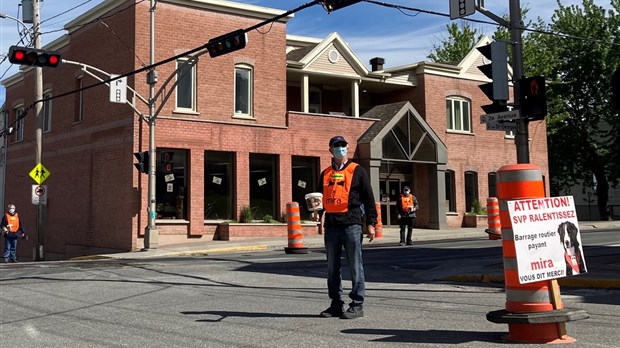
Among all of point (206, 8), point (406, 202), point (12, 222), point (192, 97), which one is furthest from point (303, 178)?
point (12, 222)

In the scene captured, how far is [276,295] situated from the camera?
9.22 meters

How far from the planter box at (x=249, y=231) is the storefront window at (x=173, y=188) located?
1.48m

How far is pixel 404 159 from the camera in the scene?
28797mm

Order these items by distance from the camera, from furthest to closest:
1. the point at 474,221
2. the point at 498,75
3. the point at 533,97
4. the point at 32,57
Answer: the point at 474,221, the point at 32,57, the point at 498,75, the point at 533,97

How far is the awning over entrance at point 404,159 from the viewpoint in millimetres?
27859

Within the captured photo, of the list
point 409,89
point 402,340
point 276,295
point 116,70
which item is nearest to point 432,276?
point 276,295

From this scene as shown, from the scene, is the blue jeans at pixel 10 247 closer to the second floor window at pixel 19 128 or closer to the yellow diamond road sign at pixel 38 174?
the yellow diamond road sign at pixel 38 174

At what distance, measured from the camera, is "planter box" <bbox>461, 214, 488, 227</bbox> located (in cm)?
3100

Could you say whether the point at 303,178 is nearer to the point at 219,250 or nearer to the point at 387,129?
the point at 387,129

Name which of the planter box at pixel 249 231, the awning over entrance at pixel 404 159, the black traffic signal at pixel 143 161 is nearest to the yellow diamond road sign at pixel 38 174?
Answer: the black traffic signal at pixel 143 161

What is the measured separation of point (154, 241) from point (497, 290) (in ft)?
46.1

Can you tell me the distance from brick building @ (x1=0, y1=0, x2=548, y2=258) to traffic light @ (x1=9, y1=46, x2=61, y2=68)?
334 centimetres

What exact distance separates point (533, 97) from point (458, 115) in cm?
2184

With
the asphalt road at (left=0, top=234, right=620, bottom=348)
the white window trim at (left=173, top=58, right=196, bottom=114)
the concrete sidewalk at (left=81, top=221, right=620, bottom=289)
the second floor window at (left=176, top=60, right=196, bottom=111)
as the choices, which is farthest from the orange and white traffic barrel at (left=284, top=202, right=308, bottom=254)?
the second floor window at (left=176, top=60, right=196, bottom=111)
